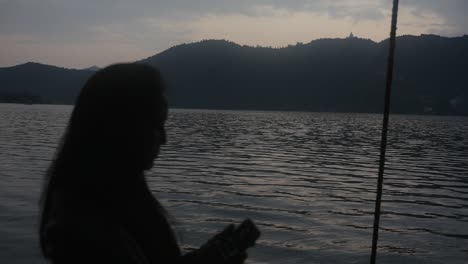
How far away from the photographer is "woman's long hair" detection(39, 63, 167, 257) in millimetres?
2012

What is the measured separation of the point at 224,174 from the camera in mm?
24031

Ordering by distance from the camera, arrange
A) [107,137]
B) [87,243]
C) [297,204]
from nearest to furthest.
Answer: [87,243]
[107,137]
[297,204]

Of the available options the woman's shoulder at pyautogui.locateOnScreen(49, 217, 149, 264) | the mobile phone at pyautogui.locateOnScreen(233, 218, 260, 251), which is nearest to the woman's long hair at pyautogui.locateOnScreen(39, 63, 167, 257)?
the woman's shoulder at pyautogui.locateOnScreen(49, 217, 149, 264)

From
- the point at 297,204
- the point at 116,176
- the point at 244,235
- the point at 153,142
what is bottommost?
the point at 297,204

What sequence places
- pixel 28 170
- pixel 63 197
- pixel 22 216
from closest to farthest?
pixel 63 197
pixel 22 216
pixel 28 170

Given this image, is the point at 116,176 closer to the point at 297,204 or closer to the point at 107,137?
the point at 107,137

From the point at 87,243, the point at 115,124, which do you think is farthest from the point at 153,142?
the point at 87,243

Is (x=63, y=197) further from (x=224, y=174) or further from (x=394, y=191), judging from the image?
(x=224, y=174)

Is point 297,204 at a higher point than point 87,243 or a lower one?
lower

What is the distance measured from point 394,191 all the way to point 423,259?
9.99 metres

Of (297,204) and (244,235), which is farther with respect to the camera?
(297,204)

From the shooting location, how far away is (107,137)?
6.76ft

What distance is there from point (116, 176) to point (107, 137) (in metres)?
0.15

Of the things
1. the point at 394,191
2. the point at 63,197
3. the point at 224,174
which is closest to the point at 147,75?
the point at 63,197
